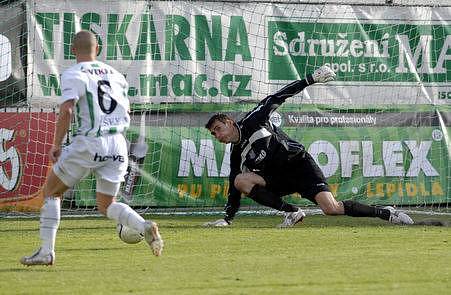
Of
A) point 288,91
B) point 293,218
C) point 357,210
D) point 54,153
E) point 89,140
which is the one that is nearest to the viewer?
point 54,153

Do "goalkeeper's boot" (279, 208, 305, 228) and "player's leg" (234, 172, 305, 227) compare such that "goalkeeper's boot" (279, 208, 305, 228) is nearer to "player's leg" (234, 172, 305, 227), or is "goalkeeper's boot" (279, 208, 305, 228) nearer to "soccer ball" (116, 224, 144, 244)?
"player's leg" (234, 172, 305, 227)

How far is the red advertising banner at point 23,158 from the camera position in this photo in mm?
15648

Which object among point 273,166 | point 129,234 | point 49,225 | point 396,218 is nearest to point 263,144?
point 273,166

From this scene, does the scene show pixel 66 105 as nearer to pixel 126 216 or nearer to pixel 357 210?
pixel 126 216

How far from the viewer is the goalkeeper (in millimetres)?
13180

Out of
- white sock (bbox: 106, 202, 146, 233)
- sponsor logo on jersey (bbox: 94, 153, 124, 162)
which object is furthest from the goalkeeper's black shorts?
sponsor logo on jersey (bbox: 94, 153, 124, 162)

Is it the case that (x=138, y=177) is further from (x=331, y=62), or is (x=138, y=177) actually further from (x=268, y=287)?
(x=268, y=287)

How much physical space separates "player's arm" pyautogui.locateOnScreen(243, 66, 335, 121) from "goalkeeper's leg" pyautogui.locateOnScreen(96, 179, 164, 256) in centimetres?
427

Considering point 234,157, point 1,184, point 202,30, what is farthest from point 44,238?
point 202,30

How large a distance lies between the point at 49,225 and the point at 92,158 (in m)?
0.65

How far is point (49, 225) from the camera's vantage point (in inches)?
353

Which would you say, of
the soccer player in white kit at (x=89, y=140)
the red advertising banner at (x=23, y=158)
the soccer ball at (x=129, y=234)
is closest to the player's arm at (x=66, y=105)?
the soccer player in white kit at (x=89, y=140)

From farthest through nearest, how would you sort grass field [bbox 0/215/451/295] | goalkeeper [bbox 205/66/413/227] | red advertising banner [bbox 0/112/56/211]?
red advertising banner [bbox 0/112/56/211]
goalkeeper [bbox 205/66/413/227]
grass field [bbox 0/215/451/295]

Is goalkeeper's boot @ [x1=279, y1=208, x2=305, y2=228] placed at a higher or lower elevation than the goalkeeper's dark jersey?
lower
